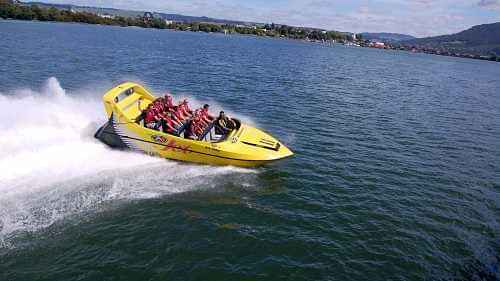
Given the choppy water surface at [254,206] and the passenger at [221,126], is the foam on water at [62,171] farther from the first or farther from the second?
the passenger at [221,126]

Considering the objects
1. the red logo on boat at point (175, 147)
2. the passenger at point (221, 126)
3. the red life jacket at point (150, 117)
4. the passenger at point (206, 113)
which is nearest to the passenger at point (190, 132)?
the red logo on boat at point (175, 147)

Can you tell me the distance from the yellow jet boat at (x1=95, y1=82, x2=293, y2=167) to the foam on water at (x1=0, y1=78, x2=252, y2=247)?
0.33 m

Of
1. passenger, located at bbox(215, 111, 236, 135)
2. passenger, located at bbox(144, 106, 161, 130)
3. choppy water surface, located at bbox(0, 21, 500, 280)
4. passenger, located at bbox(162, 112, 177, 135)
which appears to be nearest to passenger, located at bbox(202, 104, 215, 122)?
passenger, located at bbox(215, 111, 236, 135)

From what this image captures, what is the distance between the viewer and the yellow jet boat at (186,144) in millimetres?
16438

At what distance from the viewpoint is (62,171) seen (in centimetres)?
1487

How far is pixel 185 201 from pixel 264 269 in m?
4.08

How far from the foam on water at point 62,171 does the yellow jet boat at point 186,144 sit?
33 cm

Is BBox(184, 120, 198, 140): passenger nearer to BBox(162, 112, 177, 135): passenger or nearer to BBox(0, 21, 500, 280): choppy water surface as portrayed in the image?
BBox(162, 112, 177, 135): passenger

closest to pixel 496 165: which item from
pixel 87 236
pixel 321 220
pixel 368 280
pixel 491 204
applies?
pixel 491 204

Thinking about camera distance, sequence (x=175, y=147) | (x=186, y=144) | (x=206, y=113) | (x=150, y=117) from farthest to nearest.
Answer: (x=206, y=113) < (x=150, y=117) < (x=175, y=147) < (x=186, y=144)

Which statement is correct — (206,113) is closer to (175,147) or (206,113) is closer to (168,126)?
(168,126)

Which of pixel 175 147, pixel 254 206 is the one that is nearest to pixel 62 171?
pixel 175 147

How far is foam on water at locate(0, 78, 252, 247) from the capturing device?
41.5 feet

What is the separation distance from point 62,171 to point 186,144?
437cm
